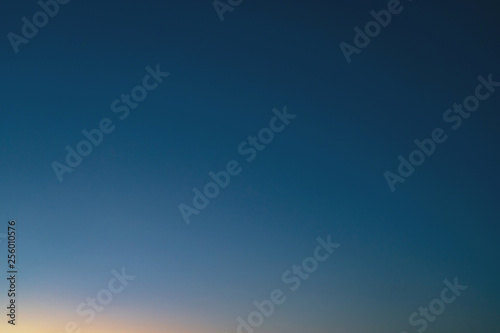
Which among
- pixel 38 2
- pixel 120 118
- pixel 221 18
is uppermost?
pixel 38 2

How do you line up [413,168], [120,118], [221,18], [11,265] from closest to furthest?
[11,265]
[120,118]
[221,18]
[413,168]

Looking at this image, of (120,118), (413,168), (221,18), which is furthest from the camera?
(413,168)

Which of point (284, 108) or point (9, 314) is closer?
point (9, 314)

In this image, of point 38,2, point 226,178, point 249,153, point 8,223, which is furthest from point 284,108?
point 8,223

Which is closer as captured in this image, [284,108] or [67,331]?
[67,331]

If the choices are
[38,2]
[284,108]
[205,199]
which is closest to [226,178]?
[205,199]

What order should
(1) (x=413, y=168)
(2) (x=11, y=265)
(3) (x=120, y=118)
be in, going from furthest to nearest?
1. (1) (x=413, y=168)
2. (3) (x=120, y=118)
3. (2) (x=11, y=265)

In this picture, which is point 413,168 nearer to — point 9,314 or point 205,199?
point 205,199

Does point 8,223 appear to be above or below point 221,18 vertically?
below

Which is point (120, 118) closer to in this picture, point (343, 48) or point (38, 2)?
point (38, 2)

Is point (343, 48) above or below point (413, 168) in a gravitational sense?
above
